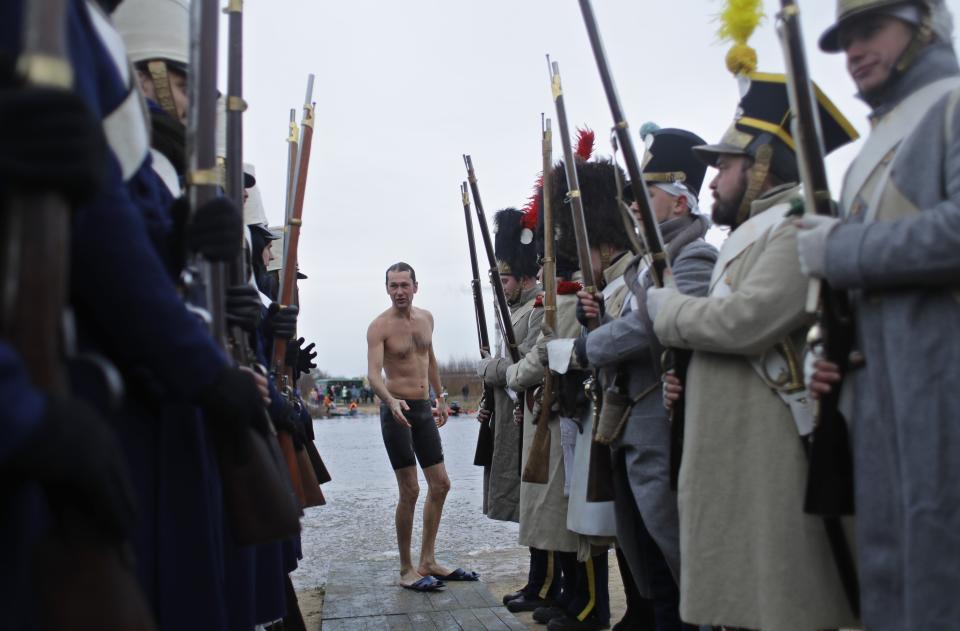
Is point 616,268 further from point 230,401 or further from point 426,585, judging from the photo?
point 230,401

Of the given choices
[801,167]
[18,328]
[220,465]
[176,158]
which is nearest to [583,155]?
[801,167]

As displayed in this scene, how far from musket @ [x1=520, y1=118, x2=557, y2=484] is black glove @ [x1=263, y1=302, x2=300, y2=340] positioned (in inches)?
56.4

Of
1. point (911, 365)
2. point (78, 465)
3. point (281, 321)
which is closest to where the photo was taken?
point (78, 465)

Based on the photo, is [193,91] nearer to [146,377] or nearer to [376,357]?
[146,377]

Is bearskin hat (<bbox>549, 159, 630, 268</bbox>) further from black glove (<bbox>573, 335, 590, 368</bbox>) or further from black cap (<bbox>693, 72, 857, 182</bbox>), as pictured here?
black cap (<bbox>693, 72, 857, 182</bbox>)

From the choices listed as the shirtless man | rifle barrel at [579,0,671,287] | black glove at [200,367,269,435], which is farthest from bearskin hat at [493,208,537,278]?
black glove at [200,367,269,435]

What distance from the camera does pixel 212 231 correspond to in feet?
7.00

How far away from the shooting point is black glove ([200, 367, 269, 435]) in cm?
191

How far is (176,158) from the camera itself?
8.75 ft

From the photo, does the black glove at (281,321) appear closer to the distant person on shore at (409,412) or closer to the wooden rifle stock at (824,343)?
the distant person on shore at (409,412)

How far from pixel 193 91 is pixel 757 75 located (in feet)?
6.62

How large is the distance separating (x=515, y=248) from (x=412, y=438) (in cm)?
160

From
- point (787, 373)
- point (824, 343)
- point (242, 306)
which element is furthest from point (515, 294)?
point (824, 343)

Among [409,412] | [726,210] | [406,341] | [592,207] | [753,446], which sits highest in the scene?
[592,207]
